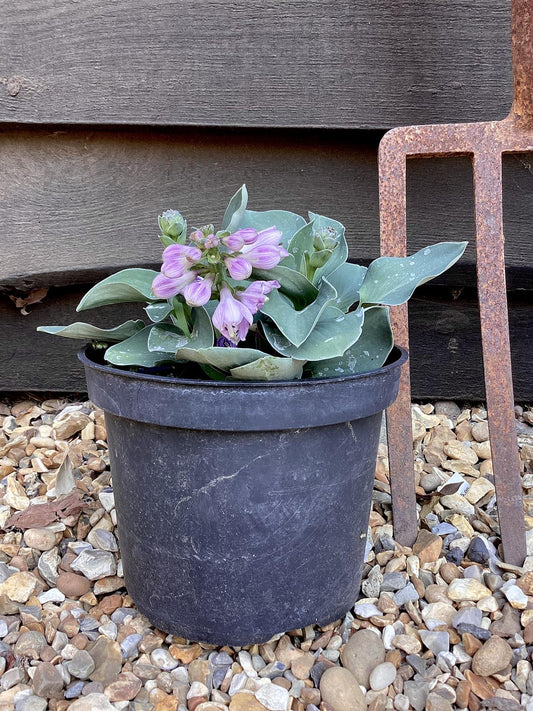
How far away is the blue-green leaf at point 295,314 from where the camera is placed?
0.83 m

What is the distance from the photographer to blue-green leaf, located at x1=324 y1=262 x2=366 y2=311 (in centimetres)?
100

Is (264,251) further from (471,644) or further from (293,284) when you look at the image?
(471,644)

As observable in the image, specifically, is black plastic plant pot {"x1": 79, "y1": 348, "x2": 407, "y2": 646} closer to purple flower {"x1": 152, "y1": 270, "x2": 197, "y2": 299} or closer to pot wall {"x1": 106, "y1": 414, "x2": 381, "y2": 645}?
pot wall {"x1": 106, "y1": 414, "x2": 381, "y2": 645}

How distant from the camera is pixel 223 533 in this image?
2.86ft

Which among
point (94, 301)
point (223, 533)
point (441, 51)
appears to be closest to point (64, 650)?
point (223, 533)

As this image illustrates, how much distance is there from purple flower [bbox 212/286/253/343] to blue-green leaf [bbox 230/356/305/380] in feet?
0.14

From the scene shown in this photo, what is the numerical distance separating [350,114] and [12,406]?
45.2 inches

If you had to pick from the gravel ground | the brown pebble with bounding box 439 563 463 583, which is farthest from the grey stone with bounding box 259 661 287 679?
the brown pebble with bounding box 439 563 463 583

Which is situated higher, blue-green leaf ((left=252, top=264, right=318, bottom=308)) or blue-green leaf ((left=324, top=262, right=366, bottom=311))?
blue-green leaf ((left=252, top=264, right=318, bottom=308))

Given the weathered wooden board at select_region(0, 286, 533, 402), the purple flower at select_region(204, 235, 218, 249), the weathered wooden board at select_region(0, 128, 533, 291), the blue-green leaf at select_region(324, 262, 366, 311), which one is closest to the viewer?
the purple flower at select_region(204, 235, 218, 249)

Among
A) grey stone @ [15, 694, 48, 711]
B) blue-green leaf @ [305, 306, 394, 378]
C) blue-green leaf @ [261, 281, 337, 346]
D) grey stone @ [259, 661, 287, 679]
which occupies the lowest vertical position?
grey stone @ [259, 661, 287, 679]

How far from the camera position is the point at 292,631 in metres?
0.99

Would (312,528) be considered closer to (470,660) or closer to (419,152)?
(470,660)

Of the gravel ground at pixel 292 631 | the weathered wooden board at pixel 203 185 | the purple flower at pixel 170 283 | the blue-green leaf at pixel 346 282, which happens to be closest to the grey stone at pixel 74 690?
the gravel ground at pixel 292 631
